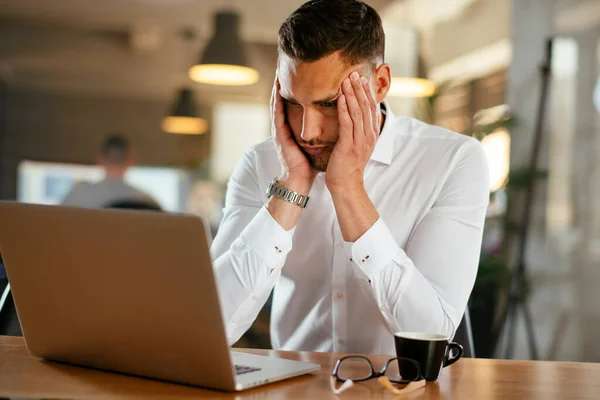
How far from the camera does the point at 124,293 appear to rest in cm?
112

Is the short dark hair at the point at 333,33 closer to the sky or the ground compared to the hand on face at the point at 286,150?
closer to the sky

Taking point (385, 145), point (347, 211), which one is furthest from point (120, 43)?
point (347, 211)

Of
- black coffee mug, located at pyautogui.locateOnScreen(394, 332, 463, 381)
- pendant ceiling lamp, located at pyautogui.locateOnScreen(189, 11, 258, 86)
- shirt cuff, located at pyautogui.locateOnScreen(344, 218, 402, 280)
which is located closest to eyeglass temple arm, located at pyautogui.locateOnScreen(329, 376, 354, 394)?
black coffee mug, located at pyautogui.locateOnScreen(394, 332, 463, 381)

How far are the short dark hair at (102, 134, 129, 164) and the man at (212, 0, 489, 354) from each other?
2.65 metres

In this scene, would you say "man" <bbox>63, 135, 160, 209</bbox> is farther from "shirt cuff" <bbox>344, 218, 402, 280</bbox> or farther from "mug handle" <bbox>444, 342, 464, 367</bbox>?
"mug handle" <bbox>444, 342, 464, 367</bbox>

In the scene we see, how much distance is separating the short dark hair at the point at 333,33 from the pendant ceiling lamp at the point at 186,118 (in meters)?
2.81

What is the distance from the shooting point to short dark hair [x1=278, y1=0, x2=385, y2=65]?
169 cm

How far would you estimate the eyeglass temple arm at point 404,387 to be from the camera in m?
1.15

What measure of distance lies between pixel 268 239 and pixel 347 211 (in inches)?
7.4

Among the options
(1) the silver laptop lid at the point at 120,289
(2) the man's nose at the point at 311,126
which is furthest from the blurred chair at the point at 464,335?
(1) the silver laptop lid at the point at 120,289

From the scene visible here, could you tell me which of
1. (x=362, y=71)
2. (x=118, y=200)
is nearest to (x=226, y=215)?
(x=362, y=71)

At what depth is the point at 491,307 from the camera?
448 cm

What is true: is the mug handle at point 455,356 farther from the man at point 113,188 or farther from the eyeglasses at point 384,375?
the man at point 113,188

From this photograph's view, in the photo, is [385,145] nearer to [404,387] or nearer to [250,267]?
[250,267]
